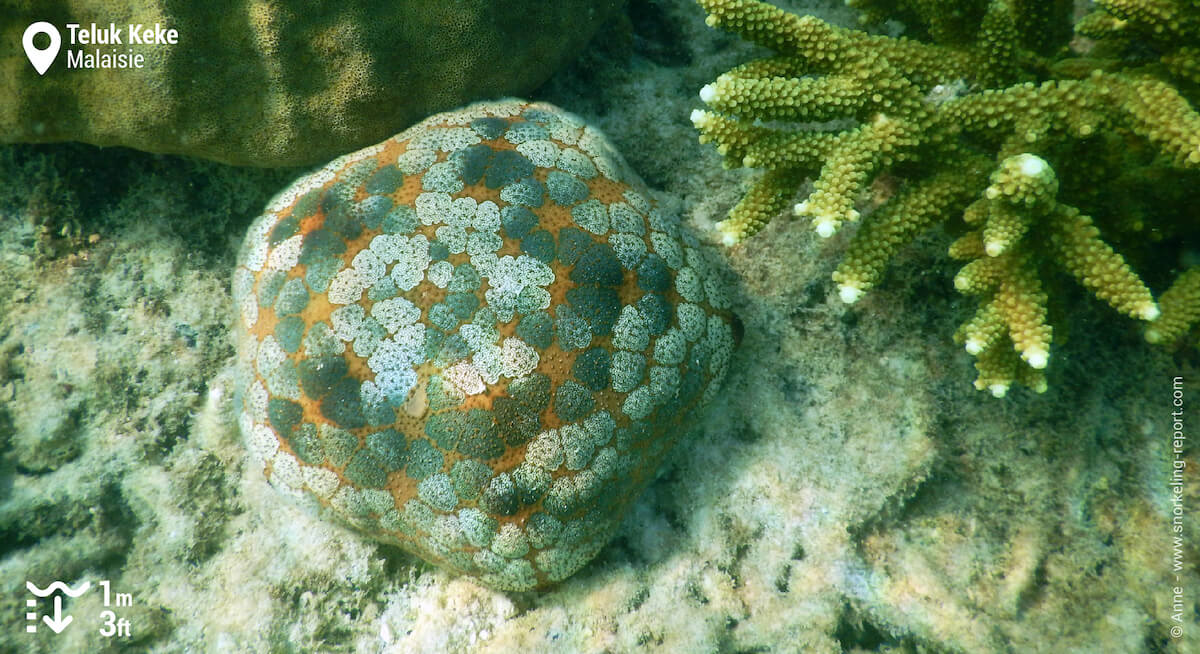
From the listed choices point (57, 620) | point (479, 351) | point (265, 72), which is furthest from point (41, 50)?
point (57, 620)

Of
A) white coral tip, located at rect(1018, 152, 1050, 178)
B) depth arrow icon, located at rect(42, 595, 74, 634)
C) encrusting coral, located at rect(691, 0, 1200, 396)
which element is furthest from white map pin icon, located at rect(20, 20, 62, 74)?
white coral tip, located at rect(1018, 152, 1050, 178)

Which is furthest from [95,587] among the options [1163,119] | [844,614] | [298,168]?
[1163,119]

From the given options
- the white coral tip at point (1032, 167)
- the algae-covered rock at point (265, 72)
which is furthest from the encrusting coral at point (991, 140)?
the algae-covered rock at point (265, 72)

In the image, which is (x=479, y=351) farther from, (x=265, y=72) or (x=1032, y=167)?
(x=1032, y=167)

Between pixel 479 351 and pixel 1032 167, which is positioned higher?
pixel 1032 167

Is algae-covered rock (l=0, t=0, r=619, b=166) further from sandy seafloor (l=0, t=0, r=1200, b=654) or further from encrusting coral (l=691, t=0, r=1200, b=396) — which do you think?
encrusting coral (l=691, t=0, r=1200, b=396)

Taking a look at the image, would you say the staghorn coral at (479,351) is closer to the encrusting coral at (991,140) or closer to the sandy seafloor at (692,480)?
the sandy seafloor at (692,480)

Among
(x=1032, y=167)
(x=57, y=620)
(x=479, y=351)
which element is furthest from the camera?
(x=57, y=620)
